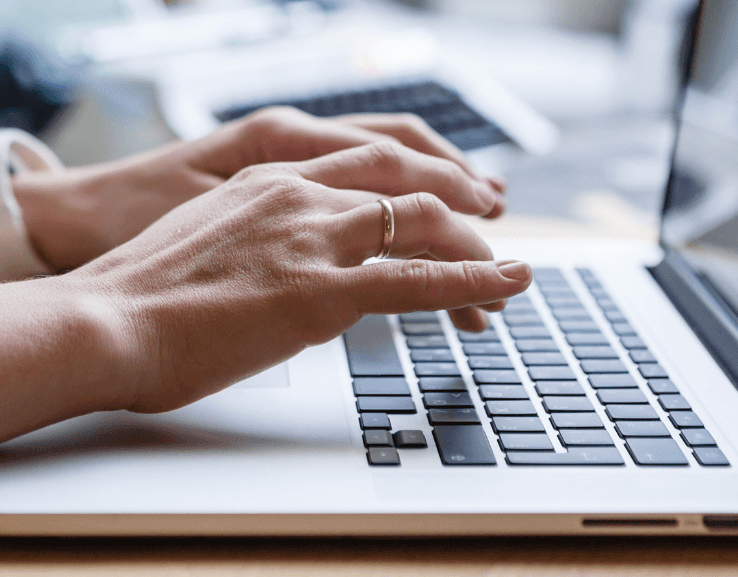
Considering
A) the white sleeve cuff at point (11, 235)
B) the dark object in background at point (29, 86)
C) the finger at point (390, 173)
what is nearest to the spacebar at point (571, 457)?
the finger at point (390, 173)

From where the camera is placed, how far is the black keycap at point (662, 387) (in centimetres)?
42

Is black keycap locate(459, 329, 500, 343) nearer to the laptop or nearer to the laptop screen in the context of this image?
the laptop

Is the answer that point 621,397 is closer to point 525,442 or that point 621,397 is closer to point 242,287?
point 525,442

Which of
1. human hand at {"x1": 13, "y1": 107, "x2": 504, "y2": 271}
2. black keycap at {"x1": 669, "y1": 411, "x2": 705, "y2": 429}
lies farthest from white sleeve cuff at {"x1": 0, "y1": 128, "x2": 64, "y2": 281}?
black keycap at {"x1": 669, "y1": 411, "x2": 705, "y2": 429}

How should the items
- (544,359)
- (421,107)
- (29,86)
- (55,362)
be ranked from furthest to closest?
1. (29,86)
2. (421,107)
3. (544,359)
4. (55,362)

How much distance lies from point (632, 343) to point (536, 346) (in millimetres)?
70

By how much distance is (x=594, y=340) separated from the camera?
1.58 ft

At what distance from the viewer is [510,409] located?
1.30 feet

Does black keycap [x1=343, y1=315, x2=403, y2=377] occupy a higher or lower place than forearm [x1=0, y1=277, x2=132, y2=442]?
higher

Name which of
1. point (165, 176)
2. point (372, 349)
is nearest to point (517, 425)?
point (372, 349)

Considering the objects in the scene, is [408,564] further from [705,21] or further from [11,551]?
[705,21]

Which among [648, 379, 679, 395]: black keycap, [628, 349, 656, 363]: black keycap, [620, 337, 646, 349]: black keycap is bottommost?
[648, 379, 679, 395]: black keycap

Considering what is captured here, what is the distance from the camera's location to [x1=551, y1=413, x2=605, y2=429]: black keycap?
383 millimetres

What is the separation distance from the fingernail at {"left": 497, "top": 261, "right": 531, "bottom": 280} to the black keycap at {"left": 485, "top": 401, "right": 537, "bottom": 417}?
7 centimetres
